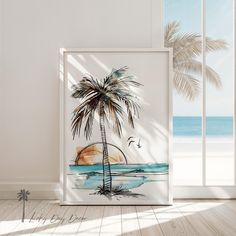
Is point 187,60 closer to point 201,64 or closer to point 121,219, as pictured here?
point 201,64

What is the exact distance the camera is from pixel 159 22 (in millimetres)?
4559

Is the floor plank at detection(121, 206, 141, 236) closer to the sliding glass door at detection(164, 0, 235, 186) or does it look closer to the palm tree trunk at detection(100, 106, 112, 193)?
the palm tree trunk at detection(100, 106, 112, 193)

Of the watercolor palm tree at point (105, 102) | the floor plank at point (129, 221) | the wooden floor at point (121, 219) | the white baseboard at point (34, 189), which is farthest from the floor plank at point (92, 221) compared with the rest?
the watercolor palm tree at point (105, 102)

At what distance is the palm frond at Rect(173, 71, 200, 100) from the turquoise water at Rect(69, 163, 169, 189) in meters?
0.84

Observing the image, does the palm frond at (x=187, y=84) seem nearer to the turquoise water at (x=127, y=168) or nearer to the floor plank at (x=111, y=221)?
the turquoise water at (x=127, y=168)

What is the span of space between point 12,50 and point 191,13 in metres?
1.97

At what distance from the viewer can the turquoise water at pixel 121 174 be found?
14.3 ft

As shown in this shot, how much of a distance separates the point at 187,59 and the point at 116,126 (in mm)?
A: 1087

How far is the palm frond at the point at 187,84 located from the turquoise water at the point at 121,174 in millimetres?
842

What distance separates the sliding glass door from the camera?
465 centimetres

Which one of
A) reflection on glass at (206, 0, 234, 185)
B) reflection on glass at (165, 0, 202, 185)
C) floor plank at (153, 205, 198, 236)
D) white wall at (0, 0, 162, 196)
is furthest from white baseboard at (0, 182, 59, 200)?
reflection on glass at (206, 0, 234, 185)

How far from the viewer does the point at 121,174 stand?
4383 mm

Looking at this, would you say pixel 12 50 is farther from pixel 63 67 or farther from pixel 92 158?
pixel 92 158

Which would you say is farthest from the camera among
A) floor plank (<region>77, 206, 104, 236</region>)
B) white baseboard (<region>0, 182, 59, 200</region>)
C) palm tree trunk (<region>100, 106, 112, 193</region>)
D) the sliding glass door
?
the sliding glass door
